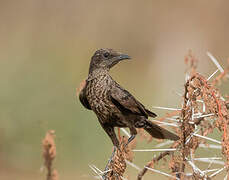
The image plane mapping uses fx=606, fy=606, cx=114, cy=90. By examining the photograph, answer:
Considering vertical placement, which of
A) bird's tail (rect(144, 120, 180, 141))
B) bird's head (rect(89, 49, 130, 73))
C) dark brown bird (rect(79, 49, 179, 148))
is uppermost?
bird's head (rect(89, 49, 130, 73))

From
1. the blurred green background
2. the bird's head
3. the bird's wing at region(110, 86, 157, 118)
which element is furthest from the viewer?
the blurred green background

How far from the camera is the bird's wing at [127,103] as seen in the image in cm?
442

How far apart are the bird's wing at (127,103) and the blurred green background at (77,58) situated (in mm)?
3646

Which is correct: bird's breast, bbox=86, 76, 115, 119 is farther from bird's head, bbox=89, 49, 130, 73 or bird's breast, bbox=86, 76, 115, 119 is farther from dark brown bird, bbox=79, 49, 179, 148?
bird's head, bbox=89, 49, 130, 73

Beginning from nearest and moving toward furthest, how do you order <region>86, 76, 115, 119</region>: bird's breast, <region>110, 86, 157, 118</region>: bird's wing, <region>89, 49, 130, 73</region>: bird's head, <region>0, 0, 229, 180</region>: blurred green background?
<region>110, 86, 157, 118</region>: bird's wing → <region>86, 76, 115, 119</region>: bird's breast → <region>89, 49, 130, 73</region>: bird's head → <region>0, 0, 229, 180</region>: blurred green background

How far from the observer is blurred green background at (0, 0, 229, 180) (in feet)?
27.9

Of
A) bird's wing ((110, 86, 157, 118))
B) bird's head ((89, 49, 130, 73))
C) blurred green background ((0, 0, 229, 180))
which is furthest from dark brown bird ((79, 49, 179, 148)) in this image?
blurred green background ((0, 0, 229, 180))

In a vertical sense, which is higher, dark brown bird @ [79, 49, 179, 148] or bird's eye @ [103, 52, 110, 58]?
bird's eye @ [103, 52, 110, 58]

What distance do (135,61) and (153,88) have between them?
167 centimetres

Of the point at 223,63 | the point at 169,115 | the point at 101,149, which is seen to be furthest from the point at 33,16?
the point at 169,115

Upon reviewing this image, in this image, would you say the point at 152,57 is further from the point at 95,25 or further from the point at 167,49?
the point at 95,25

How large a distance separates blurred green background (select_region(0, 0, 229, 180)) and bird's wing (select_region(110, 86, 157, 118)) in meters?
3.65

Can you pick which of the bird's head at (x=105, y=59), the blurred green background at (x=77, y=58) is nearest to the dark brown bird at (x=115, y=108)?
the bird's head at (x=105, y=59)

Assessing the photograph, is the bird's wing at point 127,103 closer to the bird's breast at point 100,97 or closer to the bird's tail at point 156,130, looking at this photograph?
the bird's breast at point 100,97
